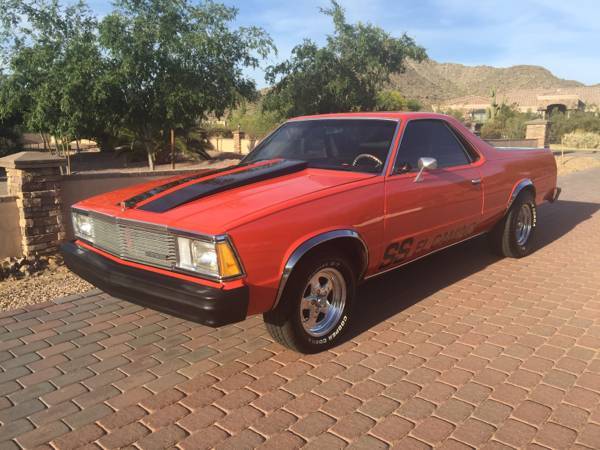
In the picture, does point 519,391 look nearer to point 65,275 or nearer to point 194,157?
point 65,275

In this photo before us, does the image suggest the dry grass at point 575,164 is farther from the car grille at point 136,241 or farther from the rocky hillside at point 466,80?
the rocky hillside at point 466,80

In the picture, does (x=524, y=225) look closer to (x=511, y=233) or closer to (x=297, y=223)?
(x=511, y=233)

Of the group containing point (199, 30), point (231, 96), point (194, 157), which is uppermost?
point (199, 30)

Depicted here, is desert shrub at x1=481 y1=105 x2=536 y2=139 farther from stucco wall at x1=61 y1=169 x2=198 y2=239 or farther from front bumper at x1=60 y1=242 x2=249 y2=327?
front bumper at x1=60 y1=242 x2=249 y2=327

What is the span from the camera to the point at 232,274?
9.25 feet

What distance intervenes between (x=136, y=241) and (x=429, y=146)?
2727mm

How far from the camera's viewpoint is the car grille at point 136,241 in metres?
3.03

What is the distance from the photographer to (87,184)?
621 centimetres

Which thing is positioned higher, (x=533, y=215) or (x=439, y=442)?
(x=533, y=215)

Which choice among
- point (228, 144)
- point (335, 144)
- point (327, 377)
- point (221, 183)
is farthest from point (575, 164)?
point (228, 144)

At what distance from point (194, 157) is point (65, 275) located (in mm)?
22581

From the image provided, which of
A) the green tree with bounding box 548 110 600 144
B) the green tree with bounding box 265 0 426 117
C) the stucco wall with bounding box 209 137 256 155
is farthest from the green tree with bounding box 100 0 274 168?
the green tree with bounding box 548 110 600 144

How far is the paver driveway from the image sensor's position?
2586 mm

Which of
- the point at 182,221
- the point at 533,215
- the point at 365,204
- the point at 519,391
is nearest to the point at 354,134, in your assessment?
the point at 365,204
